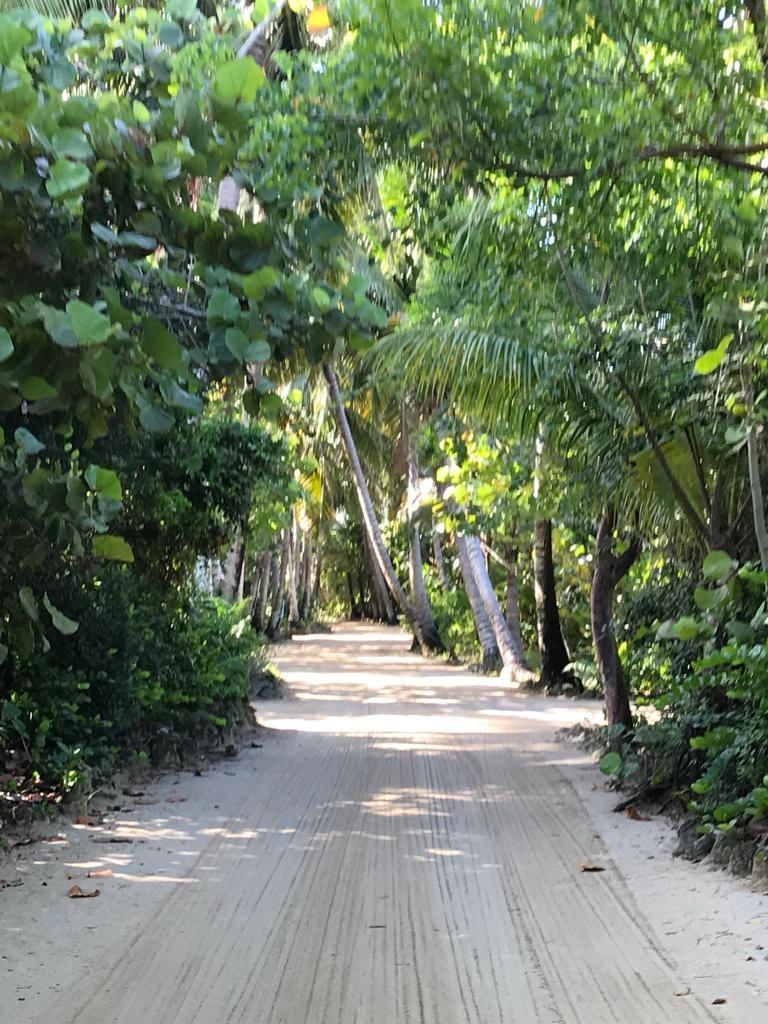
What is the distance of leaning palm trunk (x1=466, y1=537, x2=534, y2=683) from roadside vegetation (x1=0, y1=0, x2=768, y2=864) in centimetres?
819

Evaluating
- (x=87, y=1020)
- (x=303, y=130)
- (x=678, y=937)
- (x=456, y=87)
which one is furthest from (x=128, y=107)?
(x=678, y=937)

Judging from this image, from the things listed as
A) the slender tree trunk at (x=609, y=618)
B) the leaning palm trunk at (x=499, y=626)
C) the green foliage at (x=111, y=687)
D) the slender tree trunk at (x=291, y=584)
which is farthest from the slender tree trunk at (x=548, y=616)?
the slender tree trunk at (x=291, y=584)

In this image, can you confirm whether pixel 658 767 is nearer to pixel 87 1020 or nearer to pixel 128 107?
pixel 87 1020

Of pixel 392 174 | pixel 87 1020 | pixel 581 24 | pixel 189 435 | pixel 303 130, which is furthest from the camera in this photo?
pixel 189 435

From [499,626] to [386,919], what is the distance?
15.7 m

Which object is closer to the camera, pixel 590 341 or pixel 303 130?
pixel 303 130

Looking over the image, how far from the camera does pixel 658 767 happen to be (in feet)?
26.8

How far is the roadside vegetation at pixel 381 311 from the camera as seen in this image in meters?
4.12

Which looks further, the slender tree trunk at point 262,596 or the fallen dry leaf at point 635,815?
the slender tree trunk at point 262,596

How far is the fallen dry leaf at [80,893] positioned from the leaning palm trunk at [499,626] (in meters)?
13.7

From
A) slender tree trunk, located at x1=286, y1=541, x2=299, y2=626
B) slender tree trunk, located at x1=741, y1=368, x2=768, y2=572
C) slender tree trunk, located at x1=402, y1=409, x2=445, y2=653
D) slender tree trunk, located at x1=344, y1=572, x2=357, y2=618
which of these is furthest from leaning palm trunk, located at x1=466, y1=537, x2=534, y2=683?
slender tree trunk, located at x1=344, y1=572, x2=357, y2=618

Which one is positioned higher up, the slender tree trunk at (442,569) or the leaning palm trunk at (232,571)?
the slender tree trunk at (442,569)

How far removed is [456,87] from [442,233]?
1.46 meters

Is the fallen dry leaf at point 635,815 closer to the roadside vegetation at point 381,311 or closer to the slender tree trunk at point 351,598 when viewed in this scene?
the roadside vegetation at point 381,311
